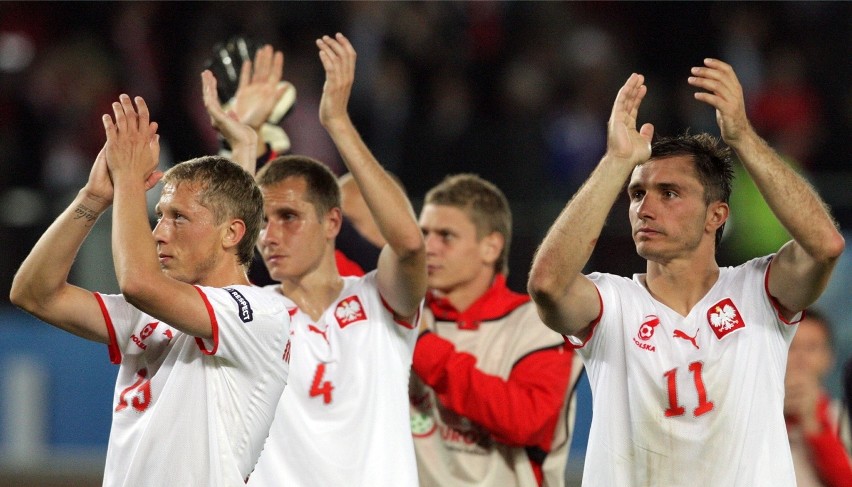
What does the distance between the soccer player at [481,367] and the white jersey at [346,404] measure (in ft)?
1.27

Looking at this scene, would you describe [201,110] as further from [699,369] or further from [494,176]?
[699,369]

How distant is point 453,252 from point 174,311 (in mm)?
2275

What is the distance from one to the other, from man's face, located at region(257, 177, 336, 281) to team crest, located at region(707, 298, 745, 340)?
1672 mm

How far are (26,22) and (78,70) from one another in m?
1.08

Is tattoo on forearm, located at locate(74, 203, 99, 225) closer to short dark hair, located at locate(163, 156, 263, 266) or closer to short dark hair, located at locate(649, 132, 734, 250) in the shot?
short dark hair, located at locate(163, 156, 263, 266)

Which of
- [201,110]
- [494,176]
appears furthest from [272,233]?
[201,110]

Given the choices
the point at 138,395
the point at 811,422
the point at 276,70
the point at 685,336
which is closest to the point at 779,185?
the point at 685,336

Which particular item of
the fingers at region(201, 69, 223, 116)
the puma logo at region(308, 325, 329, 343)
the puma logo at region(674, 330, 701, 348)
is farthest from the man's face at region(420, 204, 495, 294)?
the puma logo at region(674, 330, 701, 348)

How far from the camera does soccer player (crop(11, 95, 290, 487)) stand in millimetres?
3562

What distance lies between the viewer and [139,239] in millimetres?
3494

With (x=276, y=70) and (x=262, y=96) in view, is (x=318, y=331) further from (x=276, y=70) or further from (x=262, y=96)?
(x=276, y=70)

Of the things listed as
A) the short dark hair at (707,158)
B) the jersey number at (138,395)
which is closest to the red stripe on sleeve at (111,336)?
the jersey number at (138,395)

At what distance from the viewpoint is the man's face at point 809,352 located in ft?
17.2

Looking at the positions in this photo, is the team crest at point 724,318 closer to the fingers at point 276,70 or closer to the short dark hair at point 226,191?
the short dark hair at point 226,191
